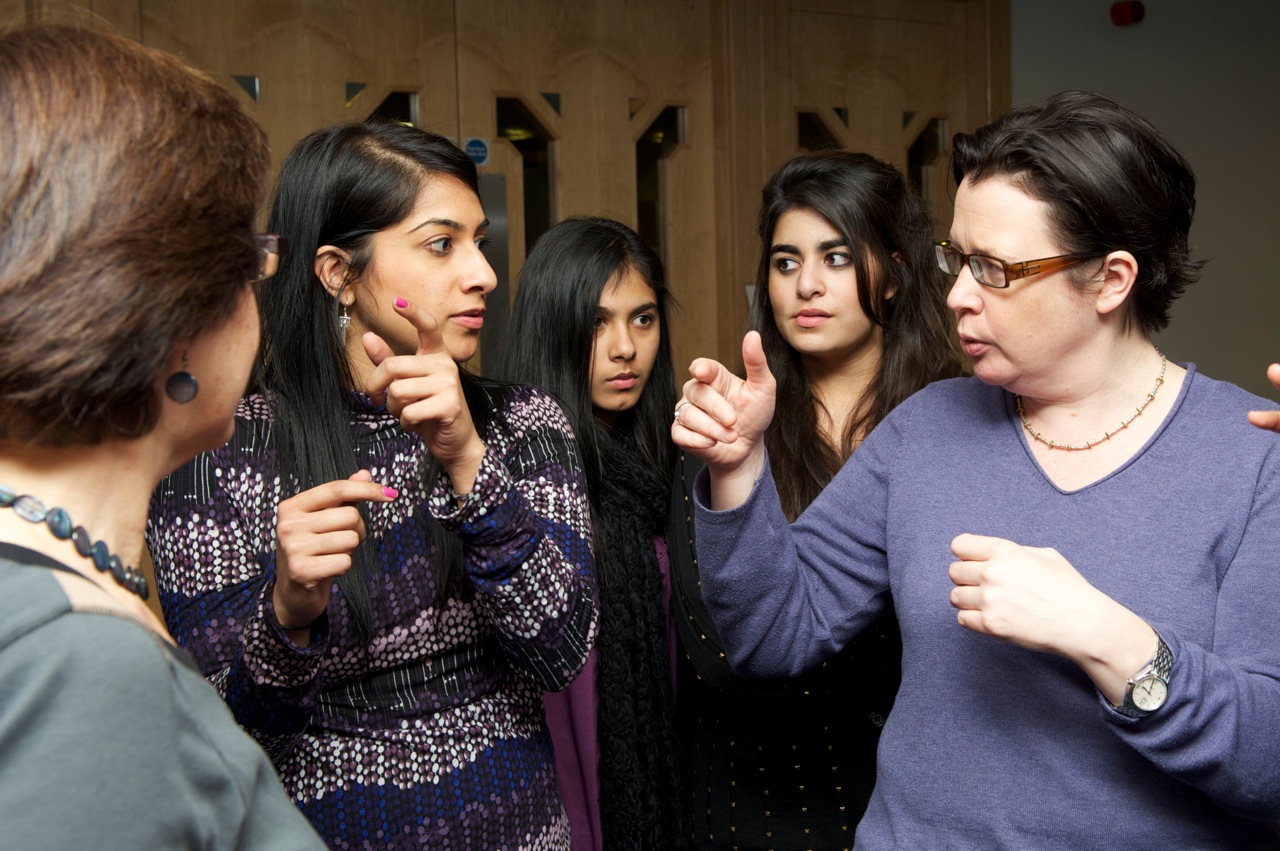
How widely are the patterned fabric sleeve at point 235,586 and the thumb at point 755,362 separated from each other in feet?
1.73

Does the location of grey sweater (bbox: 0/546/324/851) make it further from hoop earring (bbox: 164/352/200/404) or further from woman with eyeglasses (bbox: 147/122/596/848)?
woman with eyeglasses (bbox: 147/122/596/848)

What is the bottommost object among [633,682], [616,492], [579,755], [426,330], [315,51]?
[579,755]

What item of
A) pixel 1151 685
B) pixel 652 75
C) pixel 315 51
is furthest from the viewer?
pixel 652 75

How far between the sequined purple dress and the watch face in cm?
60

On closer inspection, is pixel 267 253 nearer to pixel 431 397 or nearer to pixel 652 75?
pixel 431 397

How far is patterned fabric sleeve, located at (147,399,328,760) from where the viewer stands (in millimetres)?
1216

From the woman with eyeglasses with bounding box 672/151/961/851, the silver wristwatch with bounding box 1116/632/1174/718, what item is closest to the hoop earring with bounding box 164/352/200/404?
the silver wristwatch with bounding box 1116/632/1174/718

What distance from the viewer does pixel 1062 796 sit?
1.09 meters

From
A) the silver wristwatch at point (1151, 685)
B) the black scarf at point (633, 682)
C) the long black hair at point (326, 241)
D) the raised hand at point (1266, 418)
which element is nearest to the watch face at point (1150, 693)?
the silver wristwatch at point (1151, 685)

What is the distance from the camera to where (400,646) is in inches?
52.7

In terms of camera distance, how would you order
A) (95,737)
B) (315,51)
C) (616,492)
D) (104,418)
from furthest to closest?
(315,51)
(616,492)
(104,418)
(95,737)

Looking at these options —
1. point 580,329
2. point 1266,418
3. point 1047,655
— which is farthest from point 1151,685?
point 580,329

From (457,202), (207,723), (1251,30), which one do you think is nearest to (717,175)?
(457,202)

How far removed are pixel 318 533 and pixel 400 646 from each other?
26 centimetres
